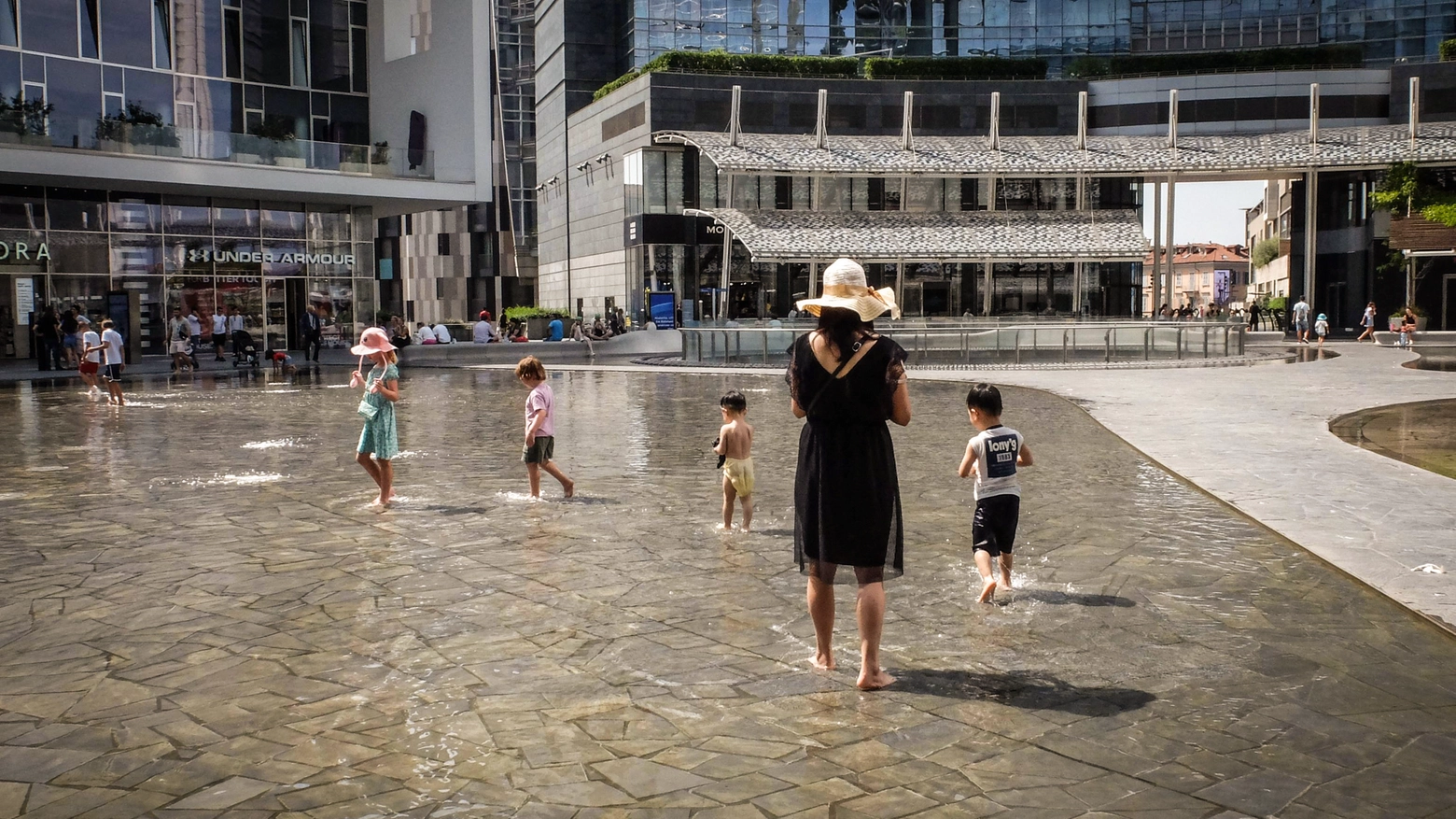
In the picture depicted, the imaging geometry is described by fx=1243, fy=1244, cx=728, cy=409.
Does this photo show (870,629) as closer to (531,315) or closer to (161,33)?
(161,33)

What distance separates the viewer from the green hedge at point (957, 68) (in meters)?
58.8

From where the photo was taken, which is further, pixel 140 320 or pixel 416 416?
pixel 140 320

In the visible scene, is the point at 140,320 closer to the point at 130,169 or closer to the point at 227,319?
the point at 227,319

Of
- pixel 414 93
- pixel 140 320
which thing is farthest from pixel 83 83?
pixel 414 93

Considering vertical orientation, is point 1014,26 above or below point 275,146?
A: above

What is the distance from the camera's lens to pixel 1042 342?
3247cm

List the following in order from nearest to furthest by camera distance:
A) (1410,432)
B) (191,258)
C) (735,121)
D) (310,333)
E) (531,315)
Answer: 1. (1410,432)
2. (310,333)
3. (191,258)
4. (531,315)
5. (735,121)

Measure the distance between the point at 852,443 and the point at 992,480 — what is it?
6.38 ft

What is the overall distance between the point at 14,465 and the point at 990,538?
10.8 meters

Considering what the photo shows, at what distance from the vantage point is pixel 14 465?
13.0m

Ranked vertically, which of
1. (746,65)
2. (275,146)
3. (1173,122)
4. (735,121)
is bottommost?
(275,146)

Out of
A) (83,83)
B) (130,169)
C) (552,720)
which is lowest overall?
(552,720)

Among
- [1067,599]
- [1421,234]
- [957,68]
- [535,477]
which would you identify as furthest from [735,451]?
[957,68]

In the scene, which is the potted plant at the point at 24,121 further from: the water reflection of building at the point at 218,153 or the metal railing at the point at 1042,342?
the metal railing at the point at 1042,342
